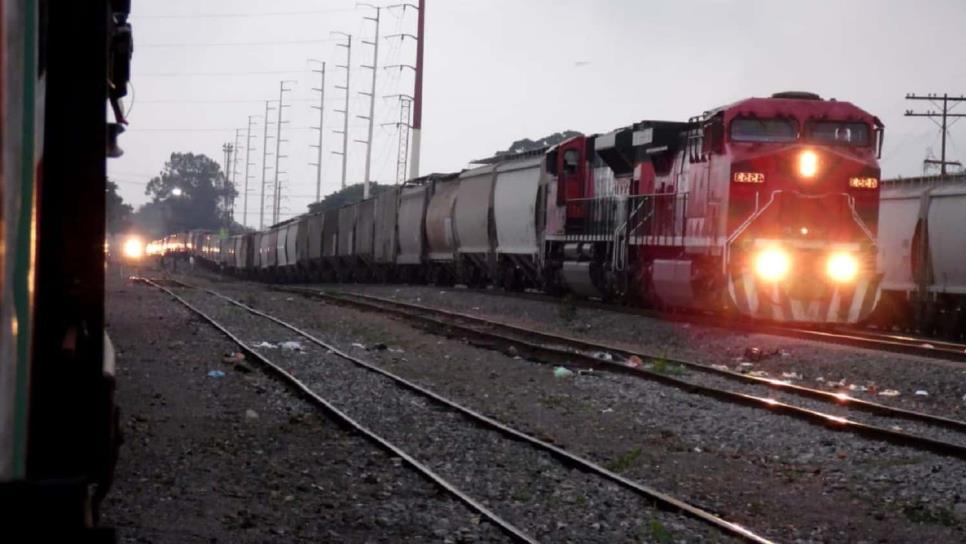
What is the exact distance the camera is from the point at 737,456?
29.5 feet

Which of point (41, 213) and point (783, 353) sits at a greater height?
point (41, 213)

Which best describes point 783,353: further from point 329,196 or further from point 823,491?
point 329,196

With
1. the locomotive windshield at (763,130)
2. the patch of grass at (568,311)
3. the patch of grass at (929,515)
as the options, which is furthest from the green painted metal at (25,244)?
the patch of grass at (568,311)

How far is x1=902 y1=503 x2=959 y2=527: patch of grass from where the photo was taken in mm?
6961

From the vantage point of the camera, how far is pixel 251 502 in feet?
23.2

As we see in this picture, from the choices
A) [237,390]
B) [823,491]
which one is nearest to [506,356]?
[237,390]

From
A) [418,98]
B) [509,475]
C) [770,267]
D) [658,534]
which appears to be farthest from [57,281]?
[418,98]

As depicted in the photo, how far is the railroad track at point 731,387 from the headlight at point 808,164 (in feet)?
14.6

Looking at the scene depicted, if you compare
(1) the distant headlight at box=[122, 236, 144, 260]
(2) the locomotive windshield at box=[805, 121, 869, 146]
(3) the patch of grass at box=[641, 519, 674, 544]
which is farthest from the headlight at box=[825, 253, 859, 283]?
(1) the distant headlight at box=[122, 236, 144, 260]

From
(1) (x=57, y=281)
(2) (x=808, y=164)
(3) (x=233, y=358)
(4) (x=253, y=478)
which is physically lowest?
(4) (x=253, y=478)

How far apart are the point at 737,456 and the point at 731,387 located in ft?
11.8

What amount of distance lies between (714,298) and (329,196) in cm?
7065

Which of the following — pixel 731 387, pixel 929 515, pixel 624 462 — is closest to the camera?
pixel 929 515

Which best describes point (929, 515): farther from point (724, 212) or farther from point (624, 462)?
point (724, 212)
